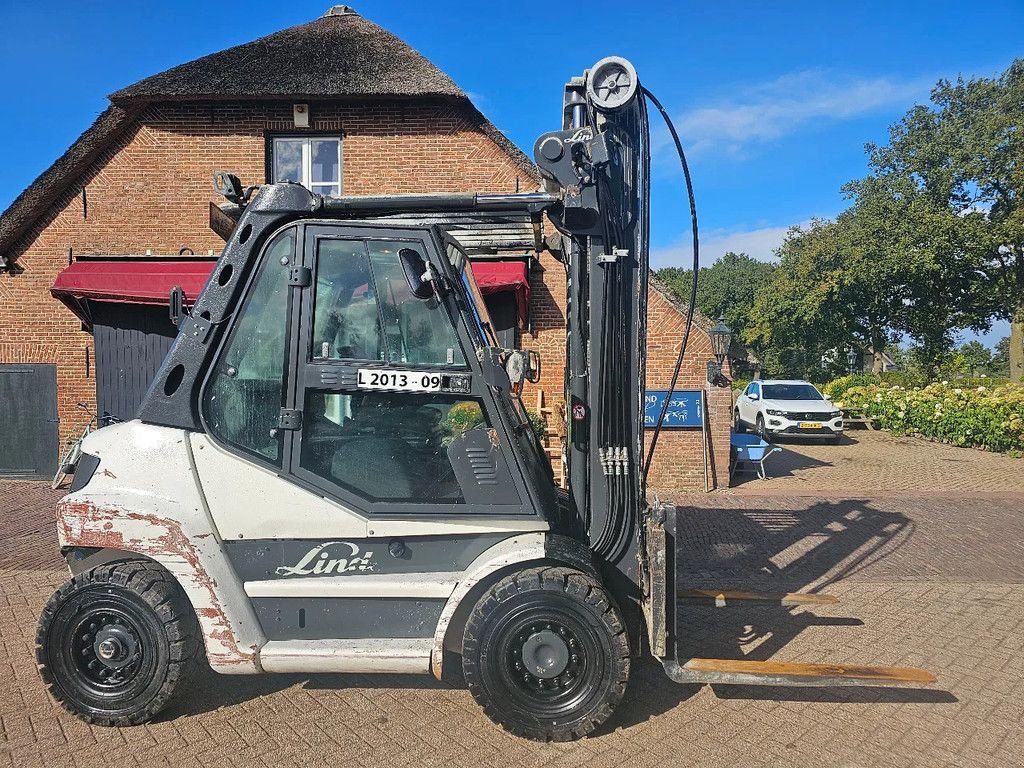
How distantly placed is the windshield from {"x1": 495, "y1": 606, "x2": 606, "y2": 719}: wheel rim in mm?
16051

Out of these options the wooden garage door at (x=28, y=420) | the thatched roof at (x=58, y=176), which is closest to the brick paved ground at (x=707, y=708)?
the wooden garage door at (x=28, y=420)

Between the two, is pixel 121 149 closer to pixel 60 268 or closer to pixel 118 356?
pixel 60 268

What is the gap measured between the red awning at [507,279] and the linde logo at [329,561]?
21.4ft

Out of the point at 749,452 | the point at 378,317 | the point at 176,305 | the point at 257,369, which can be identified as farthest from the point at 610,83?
the point at 749,452

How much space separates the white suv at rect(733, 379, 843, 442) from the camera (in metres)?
16.7

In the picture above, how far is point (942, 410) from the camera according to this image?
54.1 ft

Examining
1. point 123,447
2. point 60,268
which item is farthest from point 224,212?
point 60,268

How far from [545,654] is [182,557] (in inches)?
74.1

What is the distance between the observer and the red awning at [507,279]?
9680 millimetres

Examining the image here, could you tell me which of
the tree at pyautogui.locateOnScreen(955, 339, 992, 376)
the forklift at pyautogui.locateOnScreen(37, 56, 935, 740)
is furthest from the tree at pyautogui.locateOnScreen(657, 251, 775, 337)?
the forklift at pyautogui.locateOnScreen(37, 56, 935, 740)

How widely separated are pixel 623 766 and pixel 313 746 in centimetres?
155

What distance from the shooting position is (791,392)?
18.2 metres

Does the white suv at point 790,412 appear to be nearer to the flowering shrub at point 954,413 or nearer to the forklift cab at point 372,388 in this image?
the flowering shrub at point 954,413

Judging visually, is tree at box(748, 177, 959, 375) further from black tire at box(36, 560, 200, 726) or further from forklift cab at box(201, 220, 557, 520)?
black tire at box(36, 560, 200, 726)
